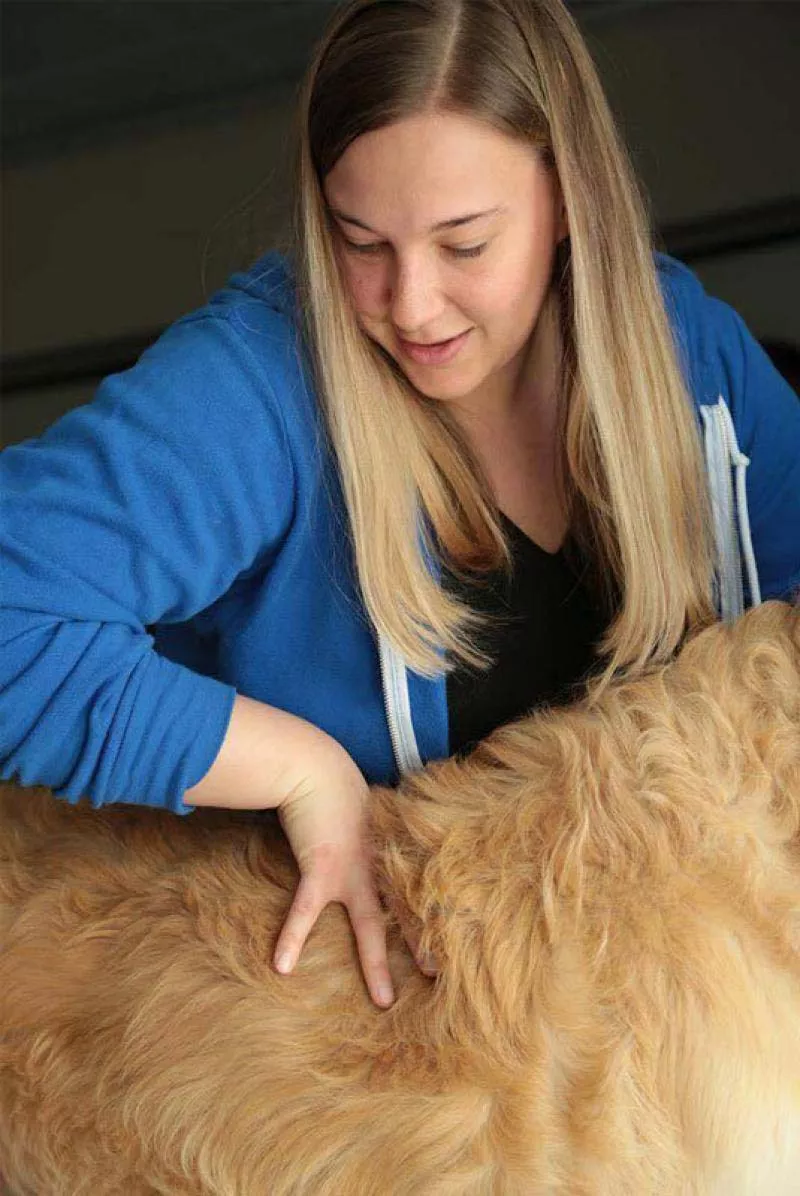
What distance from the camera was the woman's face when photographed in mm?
980

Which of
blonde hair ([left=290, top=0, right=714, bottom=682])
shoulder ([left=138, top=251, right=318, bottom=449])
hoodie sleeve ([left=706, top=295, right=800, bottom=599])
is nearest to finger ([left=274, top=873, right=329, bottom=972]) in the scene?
blonde hair ([left=290, top=0, right=714, bottom=682])

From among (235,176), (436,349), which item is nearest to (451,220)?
(436,349)

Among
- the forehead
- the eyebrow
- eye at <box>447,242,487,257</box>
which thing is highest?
the forehead

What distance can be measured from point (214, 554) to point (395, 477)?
167 millimetres

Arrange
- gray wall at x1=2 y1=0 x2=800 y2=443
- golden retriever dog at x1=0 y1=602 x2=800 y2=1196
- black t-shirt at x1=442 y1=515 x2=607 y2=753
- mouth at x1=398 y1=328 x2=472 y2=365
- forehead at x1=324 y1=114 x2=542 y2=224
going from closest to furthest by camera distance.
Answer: golden retriever dog at x1=0 y1=602 x2=800 y2=1196, forehead at x1=324 y1=114 x2=542 y2=224, mouth at x1=398 y1=328 x2=472 y2=365, black t-shirt at x1=442 y1=515 x2=607 y2=753, gray wall at x1=2 y1=0 x2=800 y2=443

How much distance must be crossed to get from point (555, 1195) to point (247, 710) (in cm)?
41

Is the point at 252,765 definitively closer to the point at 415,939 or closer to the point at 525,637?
the point at 415,939

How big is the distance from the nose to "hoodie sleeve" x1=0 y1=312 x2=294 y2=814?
0.44ft

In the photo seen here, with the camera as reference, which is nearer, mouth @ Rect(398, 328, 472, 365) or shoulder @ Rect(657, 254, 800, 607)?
mouth @ Rect(398, 328, 472, 365)

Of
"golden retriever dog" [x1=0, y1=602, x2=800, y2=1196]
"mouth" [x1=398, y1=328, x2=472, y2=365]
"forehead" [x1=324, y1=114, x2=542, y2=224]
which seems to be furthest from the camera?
"mouth" [x1=398, y1=328, x2=472, y2=365]

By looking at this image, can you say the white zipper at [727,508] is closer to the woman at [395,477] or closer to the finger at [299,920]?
the woman at [395,477]

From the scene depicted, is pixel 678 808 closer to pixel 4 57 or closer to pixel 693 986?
pixel 693 986

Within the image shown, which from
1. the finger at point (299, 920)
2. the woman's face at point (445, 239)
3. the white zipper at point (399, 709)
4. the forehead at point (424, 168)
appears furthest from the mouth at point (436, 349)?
the finger at point (299, 920)

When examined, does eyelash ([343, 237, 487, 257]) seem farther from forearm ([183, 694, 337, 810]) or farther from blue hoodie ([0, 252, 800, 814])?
forearm ([183, 694, 337, 810])
